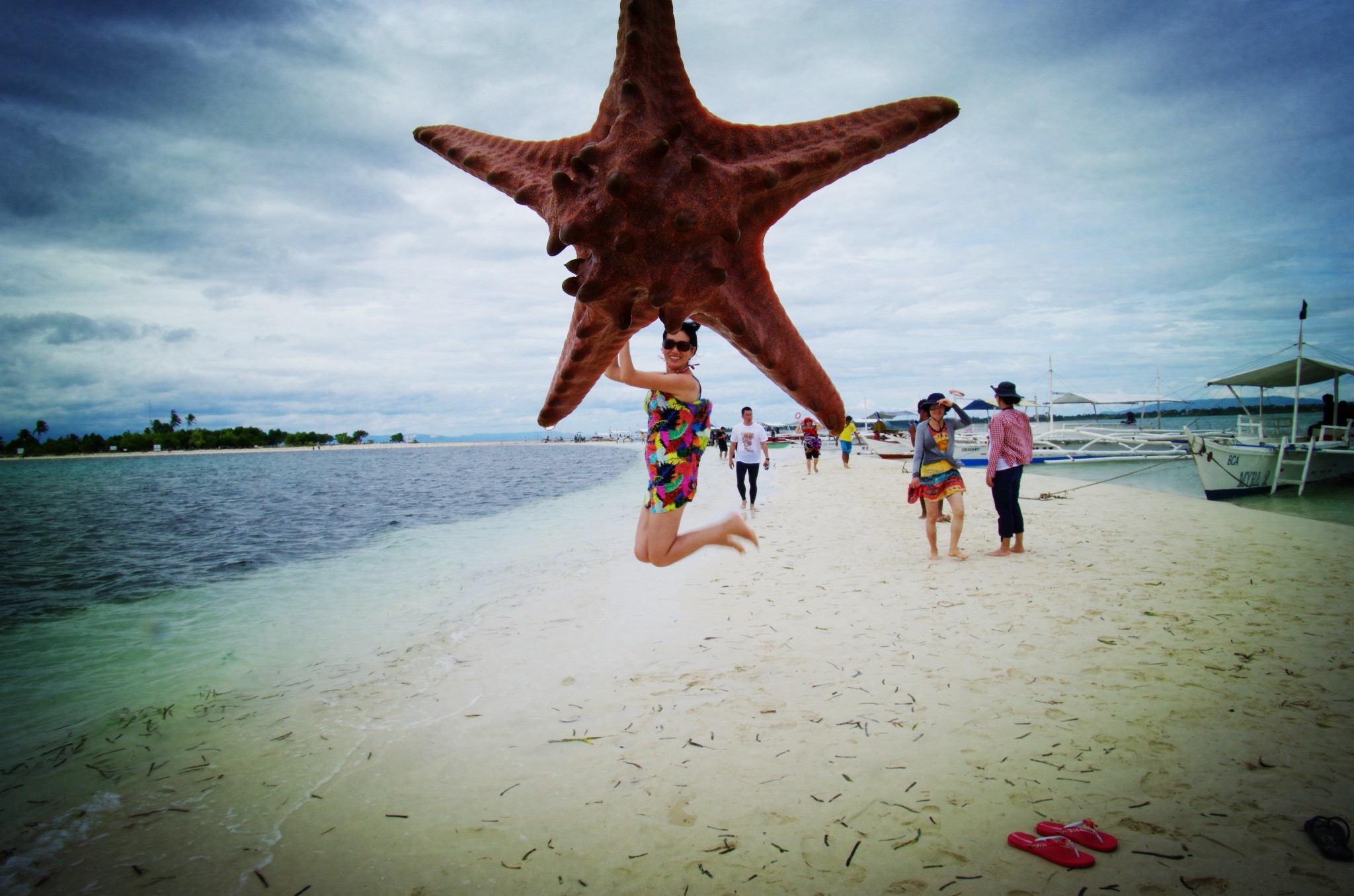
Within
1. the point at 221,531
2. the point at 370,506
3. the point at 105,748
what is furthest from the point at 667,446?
the point at 370,506

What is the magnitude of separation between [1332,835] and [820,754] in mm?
2109

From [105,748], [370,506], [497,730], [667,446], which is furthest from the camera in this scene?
[370,506]

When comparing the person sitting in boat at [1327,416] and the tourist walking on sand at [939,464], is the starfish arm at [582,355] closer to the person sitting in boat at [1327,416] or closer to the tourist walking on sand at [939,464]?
the tourist walking on sand at [939,464]

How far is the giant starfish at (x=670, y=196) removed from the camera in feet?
4.90

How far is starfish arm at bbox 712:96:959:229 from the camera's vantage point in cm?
166

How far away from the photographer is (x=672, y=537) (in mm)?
3473

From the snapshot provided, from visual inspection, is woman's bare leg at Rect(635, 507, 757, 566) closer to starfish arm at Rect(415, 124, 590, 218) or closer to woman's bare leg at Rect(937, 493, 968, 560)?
starfish arm at Rect(415, 124, 590, 218)

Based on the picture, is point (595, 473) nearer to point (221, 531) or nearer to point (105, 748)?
point (221, 531)

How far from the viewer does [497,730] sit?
3.77 metres

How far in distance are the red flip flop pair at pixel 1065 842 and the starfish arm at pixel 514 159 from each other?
3.19m

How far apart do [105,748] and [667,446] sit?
4.85 metres

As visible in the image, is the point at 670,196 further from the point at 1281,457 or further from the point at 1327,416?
the point at 1327,416

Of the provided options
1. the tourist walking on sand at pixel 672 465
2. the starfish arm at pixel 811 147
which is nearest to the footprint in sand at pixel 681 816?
the tourist walking on sand at pixel 672 465

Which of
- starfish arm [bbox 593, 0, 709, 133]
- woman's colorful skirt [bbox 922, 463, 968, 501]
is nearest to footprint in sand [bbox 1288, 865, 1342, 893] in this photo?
starfish arm [bbox 593, 0, 709, 133]
